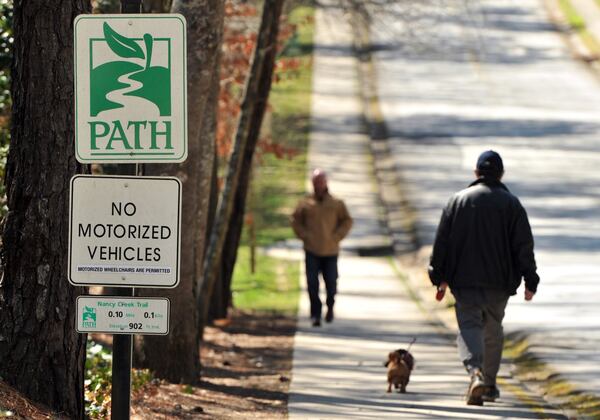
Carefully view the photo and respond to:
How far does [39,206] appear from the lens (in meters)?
7.81

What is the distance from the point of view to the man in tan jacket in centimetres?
1689

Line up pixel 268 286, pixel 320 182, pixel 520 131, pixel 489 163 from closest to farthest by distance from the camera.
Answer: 1. pixel 489 163
2. pixel 320 182
3. pixel 268 286
4. pixel 520 131

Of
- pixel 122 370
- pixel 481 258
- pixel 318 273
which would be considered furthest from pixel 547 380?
pixel 122 370

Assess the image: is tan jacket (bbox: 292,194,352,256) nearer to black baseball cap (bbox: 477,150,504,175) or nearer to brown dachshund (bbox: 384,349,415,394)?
brown dachshund (bbox: 384,349,415,394)

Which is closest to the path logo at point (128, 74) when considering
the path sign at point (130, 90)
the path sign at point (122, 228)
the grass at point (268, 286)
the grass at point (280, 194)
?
the path sign at point (130, 90)

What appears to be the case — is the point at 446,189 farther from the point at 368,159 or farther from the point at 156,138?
the point at 156,138

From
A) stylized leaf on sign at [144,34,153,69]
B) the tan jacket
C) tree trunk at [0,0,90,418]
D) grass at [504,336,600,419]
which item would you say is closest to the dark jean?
the tan jacket

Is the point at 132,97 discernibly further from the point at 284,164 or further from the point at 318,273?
the point at 284,164

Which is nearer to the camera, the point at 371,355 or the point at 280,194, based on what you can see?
the point at 371,355

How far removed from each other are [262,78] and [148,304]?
1134 cm

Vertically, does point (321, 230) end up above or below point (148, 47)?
below

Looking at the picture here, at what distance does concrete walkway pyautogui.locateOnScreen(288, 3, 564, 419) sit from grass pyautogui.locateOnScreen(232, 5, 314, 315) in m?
0.92

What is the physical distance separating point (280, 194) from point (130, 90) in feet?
87.6

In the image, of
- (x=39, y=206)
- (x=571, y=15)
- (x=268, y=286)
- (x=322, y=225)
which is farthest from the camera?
(x=571, y=15)
